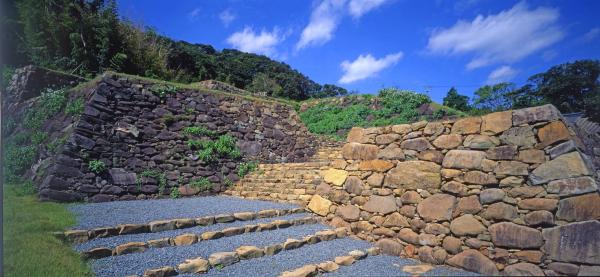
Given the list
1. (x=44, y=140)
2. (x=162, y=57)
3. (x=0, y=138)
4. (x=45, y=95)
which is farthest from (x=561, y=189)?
(x=162, y=57)

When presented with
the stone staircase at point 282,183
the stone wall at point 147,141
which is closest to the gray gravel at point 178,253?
the stone staircase at point 282,183

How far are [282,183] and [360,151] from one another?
2949mm

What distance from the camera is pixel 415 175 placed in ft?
15.4

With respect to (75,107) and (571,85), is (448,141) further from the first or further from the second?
(571,85)

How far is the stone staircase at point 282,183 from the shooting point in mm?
7195

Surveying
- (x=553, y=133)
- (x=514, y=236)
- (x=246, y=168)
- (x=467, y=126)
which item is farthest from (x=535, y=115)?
(x=246, y=168)

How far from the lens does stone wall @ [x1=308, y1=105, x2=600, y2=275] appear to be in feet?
10.6

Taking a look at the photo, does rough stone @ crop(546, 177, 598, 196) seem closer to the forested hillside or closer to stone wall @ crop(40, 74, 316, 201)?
stone wall @ crop(40, 74, 316, 201)

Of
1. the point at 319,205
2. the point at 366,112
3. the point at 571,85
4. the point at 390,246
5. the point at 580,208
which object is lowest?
the point at 390,246

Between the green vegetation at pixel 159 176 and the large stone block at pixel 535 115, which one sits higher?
the large stone block at pixel 535 115

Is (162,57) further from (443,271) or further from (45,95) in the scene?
(443,271)

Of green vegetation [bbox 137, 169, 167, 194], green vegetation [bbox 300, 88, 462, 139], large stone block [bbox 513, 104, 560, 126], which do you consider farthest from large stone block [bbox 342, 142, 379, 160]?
green vegetation [bbox 300, 88, 462, 139]

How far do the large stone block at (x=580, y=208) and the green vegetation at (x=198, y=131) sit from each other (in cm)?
826

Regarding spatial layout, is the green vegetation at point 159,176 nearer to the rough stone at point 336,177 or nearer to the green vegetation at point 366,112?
the rough stone at point 336,177
